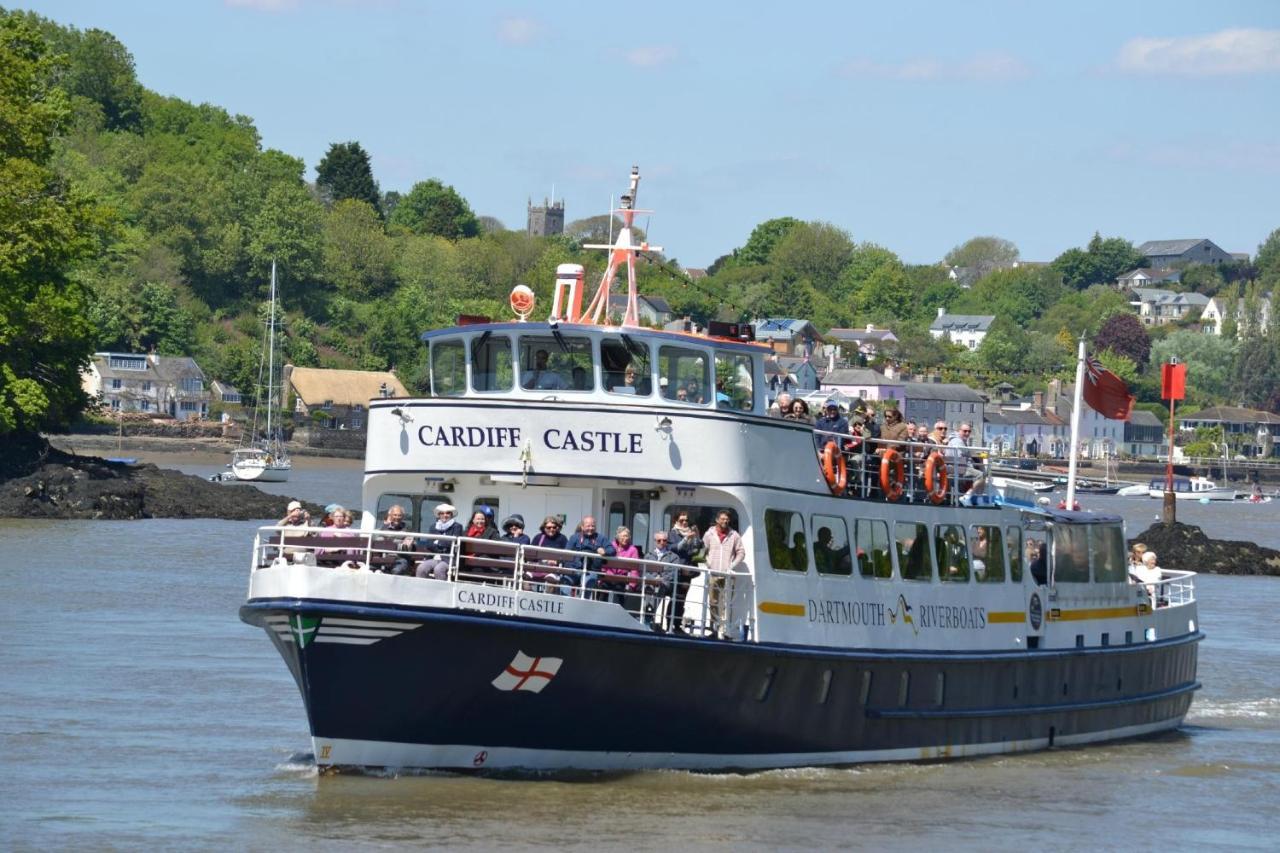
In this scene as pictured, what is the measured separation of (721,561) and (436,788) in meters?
3.56

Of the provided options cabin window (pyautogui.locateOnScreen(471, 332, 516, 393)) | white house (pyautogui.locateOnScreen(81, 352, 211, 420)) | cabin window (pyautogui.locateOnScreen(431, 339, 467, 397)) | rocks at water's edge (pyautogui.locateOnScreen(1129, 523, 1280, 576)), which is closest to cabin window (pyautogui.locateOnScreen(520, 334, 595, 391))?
cabin window (pyautogui.locateOnScreen(471, 332, 516, 393))

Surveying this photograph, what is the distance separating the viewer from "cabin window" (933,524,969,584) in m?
23.8

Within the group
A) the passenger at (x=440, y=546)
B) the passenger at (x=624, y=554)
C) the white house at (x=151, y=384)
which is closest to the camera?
the passenger at (x=440, y=546)

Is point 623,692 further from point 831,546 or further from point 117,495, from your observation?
point 117,495

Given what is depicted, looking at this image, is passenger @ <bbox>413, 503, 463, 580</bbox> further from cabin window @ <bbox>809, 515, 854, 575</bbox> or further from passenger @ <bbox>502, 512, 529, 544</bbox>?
cabin window @ <bbox>809, 515, 854, 575</bbox>

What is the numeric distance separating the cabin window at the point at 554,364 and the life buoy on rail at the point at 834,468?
2599 mm

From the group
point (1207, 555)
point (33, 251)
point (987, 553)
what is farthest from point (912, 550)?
point (1207, 555)

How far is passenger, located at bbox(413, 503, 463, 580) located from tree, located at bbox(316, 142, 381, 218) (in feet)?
564

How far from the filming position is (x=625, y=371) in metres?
21.9

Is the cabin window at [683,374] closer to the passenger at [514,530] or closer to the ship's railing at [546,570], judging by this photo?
the ship's railing at [546,570]

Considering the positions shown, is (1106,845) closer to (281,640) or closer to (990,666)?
(990,666)

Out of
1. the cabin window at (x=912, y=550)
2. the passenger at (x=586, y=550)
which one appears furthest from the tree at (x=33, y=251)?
the passenger at (x=586, y=550)

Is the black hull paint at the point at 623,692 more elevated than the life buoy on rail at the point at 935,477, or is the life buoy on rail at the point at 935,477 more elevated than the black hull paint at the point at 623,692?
the life buoy on rail at the point at 935,477

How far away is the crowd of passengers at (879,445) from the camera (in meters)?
22.7
